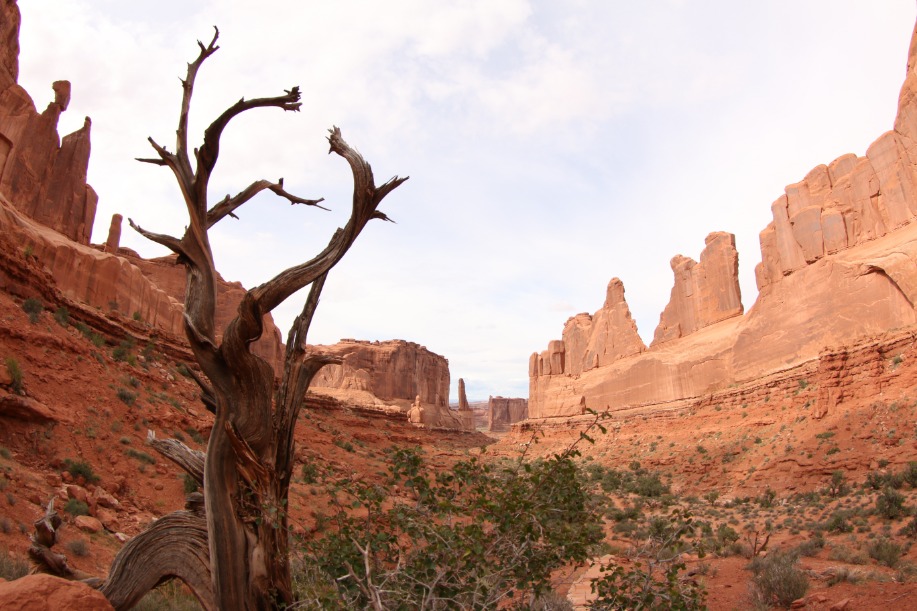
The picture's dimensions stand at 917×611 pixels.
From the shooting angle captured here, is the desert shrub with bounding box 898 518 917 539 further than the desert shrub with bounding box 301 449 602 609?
Yes

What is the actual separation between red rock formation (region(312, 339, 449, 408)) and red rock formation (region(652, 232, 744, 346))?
45.2 metres

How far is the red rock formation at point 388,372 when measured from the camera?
83.8 meters

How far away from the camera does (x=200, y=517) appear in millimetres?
3447

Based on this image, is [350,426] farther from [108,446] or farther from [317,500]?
[108,446]

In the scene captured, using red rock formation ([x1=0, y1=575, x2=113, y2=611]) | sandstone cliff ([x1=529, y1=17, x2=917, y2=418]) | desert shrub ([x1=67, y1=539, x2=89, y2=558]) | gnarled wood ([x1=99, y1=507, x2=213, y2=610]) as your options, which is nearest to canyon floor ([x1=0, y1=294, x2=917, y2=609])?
desert shrub ([x1=67, y1=539, x2=89, y2=558])

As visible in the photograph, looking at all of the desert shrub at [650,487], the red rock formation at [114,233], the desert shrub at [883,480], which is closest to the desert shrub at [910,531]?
the desert shrub at [883,480]

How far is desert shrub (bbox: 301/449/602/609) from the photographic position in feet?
10.9

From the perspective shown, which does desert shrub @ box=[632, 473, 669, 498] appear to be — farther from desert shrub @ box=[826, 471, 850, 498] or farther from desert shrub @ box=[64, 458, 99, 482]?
desert shrub @ box=[64, 458, 99, 482]

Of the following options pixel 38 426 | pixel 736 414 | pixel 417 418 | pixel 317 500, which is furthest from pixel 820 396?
pixel 417 418

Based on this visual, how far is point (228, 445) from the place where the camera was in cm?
324

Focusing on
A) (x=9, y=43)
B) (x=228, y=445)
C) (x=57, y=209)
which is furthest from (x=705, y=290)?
(x=228, y=445)

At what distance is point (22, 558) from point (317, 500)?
11259 mm

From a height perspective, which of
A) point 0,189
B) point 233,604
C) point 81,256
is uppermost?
point 0,189

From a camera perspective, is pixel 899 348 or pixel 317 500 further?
pixel 899 348
